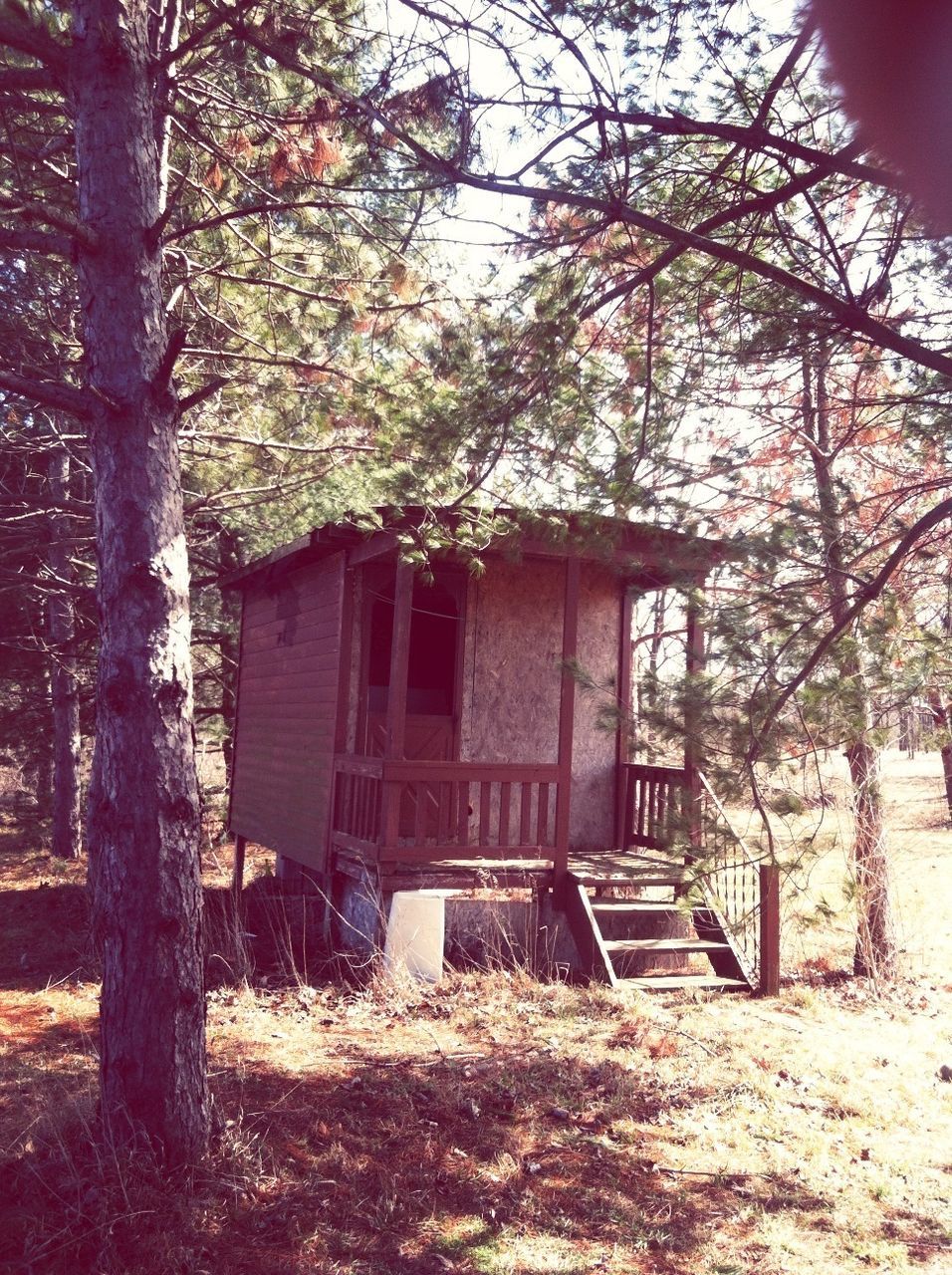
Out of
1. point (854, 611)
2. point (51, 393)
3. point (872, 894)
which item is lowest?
point (872, 894)

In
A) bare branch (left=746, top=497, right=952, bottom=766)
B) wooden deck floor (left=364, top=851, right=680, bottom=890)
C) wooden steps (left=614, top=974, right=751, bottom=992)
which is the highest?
bare branch (left=746, top=497, right=952, bottom=766)

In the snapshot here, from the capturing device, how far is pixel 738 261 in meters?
4.48

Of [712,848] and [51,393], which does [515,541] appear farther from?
[51,393]

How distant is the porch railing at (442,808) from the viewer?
8.57m

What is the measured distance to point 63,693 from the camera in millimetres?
16438

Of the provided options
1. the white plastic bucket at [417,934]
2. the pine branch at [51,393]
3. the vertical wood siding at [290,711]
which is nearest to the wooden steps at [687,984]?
the white plastic bucket at [417,934]

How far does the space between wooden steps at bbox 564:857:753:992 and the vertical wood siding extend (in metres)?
2.86

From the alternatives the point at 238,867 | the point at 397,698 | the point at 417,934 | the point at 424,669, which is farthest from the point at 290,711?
the point at 417,934

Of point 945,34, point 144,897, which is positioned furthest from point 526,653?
point 945,34

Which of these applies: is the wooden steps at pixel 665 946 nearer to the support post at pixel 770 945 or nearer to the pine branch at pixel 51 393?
the support post at pixel 770 945

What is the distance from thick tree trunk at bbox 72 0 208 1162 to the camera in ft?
14.2

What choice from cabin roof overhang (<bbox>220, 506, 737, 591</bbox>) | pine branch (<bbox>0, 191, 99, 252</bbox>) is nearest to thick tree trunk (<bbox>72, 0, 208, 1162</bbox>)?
pine branch (<bbox>0, 191, 99, 252</bbox>)

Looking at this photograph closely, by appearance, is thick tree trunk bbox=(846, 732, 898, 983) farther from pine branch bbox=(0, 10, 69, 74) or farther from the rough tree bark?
pine branch bbox=(0, 10, 69, 74)

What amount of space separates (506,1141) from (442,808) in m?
4.27
